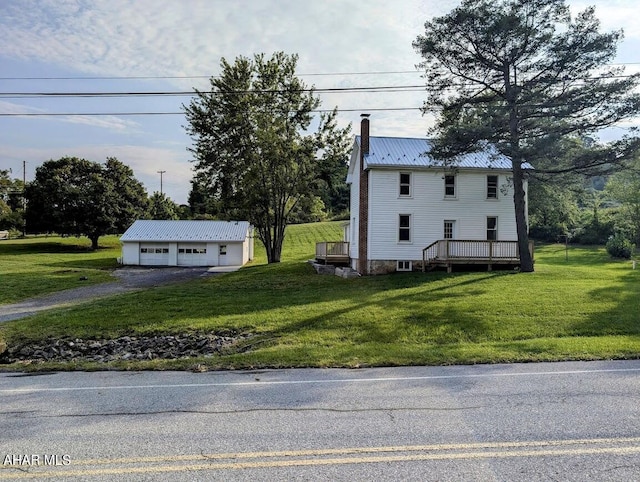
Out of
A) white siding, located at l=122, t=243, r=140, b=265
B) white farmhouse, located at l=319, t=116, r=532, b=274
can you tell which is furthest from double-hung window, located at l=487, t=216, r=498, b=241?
white siding, located at l=122, t=243, r=140, b=265

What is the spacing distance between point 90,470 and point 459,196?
23.1m

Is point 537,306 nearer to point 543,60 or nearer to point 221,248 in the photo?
point 543,60

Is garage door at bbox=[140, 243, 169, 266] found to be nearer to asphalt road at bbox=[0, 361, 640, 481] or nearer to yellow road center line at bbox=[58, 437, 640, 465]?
asphalt road at bbox=[0, 361, 640, 481]

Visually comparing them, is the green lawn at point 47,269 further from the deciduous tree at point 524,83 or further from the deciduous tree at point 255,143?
the deciduous tree at point 524,83

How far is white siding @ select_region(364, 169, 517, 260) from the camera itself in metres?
24.0

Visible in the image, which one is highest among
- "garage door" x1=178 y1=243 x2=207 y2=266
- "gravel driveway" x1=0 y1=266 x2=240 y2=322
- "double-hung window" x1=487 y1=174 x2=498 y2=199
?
"double-hung window" x1=487 y1=174 x2=498 y2=199

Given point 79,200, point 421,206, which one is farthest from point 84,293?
point 79,200

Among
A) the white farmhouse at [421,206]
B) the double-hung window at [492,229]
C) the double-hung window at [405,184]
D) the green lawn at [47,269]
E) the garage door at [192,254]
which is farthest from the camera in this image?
the garage door at [192,254]

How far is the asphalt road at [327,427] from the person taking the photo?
3.87 metres

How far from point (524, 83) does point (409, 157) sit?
23.2 ft

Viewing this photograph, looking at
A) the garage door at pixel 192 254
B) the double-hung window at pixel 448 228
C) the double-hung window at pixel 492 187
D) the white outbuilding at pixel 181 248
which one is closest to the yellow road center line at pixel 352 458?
the double-hung window at pixel 448 228

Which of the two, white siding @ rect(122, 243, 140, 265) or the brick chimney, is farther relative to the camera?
white siding @ rect(122, 243, 140, 265)

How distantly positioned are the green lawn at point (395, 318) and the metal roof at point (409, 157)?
6.22m

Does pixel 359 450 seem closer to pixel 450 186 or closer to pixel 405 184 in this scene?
pixel 405 184
